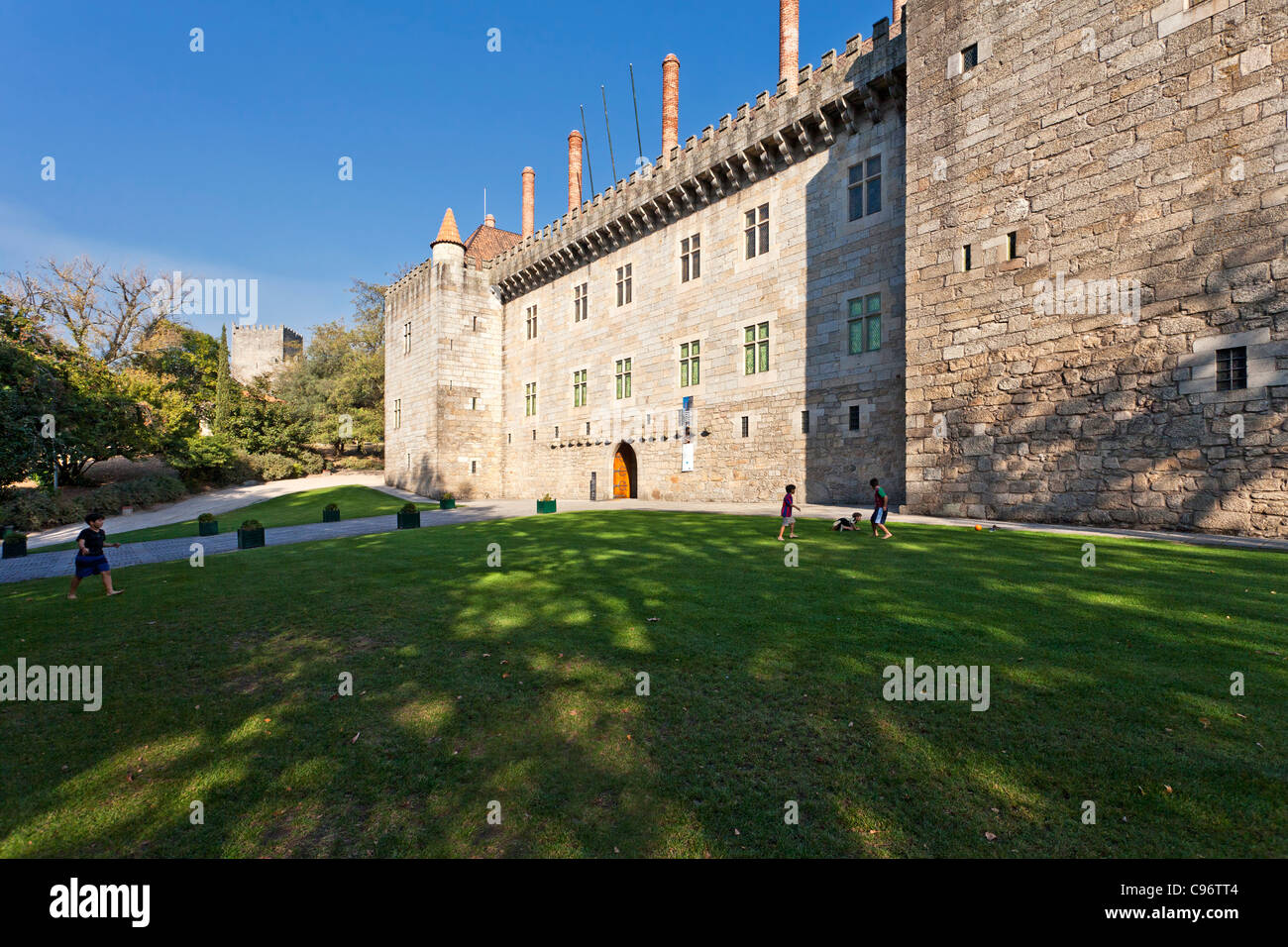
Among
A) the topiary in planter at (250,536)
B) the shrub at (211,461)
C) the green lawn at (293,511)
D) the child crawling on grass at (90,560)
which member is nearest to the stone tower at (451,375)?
the green lawn at (293,511)

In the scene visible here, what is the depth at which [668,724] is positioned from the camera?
4.23m

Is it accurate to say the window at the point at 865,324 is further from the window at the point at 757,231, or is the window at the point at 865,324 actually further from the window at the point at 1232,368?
the window at the point at 1232,368

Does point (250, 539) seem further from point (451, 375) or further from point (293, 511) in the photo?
point (451, 375)

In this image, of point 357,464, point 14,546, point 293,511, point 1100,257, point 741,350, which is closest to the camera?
point 1100,257

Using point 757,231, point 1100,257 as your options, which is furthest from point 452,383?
point 1100,257

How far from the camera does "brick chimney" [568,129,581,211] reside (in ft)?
111

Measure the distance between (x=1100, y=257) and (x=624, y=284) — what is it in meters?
20.8

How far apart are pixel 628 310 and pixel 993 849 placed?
94.0ft

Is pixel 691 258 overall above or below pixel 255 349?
below

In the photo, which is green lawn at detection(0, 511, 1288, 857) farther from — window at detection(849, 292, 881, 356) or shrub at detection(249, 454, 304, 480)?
shrub at detection(249, 454, 304, 480)

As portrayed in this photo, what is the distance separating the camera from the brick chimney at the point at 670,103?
26.5 meters

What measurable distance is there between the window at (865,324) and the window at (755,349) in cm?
380
